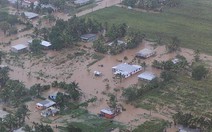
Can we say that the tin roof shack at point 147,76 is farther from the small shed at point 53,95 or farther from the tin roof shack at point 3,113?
the tin roof shack at point 3,113

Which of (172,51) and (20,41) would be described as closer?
(172,51)

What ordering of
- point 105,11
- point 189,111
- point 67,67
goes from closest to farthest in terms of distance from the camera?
point 189,111, point 67,67, point 105,11

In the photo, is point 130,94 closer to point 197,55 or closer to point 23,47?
point 197,55

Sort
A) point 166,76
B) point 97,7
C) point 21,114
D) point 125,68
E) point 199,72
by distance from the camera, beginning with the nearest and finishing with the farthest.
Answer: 1. point 21,114
2. point 166,76
3. point 199,72
4. point 125,68
5. point 97,7

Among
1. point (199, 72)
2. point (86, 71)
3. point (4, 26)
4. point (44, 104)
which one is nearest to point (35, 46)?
point (4, 26)

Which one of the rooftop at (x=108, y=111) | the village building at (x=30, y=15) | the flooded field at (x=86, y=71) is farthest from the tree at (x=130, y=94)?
the village building at (x=30, y=15)

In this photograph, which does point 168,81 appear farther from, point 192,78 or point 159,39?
point 159,39

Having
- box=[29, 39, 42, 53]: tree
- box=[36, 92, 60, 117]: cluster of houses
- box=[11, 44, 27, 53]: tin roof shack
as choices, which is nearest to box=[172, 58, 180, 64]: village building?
box=[36, 92, 60, 117]: cluster of houses

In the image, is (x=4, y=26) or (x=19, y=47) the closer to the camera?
(x=19, y=47)

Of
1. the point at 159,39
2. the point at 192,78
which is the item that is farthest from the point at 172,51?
the point at 192,78
